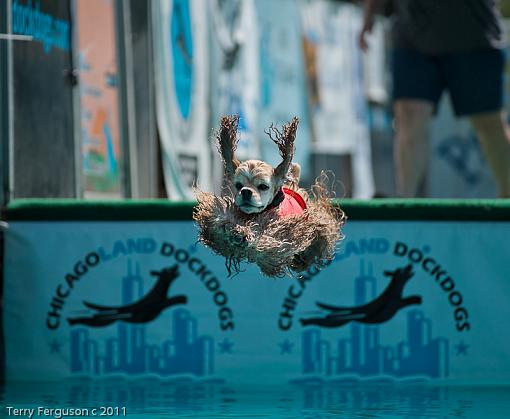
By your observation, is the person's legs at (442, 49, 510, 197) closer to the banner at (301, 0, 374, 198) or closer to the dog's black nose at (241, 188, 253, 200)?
the dog's black nose at (241, 188, 253, 200)

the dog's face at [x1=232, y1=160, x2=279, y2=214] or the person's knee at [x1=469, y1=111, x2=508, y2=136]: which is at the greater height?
the person's knee at [x1=469, y1=111, x2=508, y2=136]

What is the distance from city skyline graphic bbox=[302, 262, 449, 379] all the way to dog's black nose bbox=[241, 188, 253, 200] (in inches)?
42.2

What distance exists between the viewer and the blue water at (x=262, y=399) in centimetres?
427

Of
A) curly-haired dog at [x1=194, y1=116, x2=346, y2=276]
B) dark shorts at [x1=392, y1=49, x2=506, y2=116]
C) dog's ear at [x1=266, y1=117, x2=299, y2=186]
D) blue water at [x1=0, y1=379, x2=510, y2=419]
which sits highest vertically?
dark shorts at [x1=392, y1=49, x2=506, y2=116]

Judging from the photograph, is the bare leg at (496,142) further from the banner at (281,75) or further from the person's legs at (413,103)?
the banner at (281,75)

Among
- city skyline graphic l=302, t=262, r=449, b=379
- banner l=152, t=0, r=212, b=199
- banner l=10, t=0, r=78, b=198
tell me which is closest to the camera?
city skyline graphic l=302, t=262, r=449, b=379

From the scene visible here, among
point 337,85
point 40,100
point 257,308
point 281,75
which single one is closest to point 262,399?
point 257,308

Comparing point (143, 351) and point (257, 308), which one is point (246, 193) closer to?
point (257, 308)

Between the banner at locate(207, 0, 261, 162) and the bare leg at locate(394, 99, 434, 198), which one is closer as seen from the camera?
the bare leg at locate(394, 99, 434, 198)

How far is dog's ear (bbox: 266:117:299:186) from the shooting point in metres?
4.23

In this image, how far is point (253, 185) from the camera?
4.24 meters

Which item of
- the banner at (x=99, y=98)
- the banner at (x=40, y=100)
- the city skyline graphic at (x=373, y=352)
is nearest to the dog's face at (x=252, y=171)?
the city skyline graphic at (x=373, y=352)

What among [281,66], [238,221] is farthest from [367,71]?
[238,221]

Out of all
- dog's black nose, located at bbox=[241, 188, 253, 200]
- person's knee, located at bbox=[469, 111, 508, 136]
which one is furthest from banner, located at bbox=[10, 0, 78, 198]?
person's knee, located at bbox=[469, 111, 508, 136]
